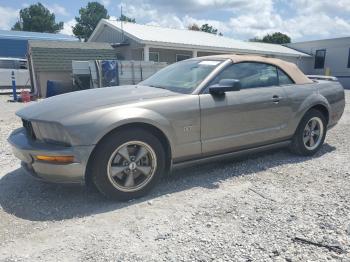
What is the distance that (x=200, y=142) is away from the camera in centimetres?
392

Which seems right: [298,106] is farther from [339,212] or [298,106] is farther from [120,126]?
[120,126]

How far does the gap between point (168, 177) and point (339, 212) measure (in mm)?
1952

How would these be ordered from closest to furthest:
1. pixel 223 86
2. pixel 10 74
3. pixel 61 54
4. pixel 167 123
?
pixel 167 123, pixel 223 86, pixel 61 54, pixel 10 74

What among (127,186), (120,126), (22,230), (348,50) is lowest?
(22,230)

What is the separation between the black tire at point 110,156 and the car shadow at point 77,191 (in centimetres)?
10

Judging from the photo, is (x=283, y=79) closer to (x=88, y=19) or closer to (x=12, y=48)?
(x=12, y=48)

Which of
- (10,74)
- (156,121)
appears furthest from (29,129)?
(10,74)

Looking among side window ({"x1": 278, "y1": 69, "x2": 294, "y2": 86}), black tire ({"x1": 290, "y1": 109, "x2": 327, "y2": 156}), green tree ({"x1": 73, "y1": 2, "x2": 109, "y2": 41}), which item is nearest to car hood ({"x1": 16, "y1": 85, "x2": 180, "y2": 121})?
side window ({"x1": 278, "y1": 69, "x2": 294, "y2": 86})

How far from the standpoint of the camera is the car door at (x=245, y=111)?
13.1 feet

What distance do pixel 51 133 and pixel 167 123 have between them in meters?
1.18

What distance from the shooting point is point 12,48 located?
34.2 meters

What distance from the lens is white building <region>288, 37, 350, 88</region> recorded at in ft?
91.9

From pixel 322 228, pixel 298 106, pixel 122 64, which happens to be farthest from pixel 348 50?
pixel 322 228

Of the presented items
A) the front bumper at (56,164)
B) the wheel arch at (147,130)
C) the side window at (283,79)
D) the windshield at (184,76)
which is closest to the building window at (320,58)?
the side window at (283,79)
